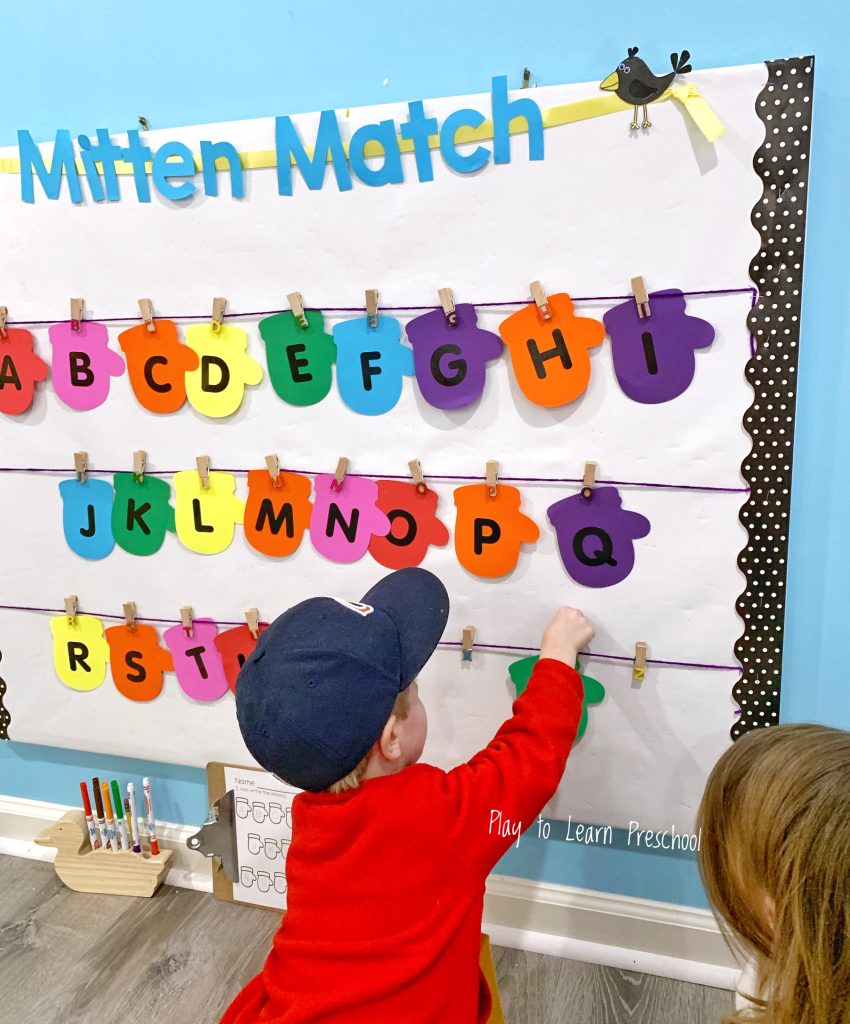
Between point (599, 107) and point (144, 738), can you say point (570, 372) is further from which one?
point (144, 738)

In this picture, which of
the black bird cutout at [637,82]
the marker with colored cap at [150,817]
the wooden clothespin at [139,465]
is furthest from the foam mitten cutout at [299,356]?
the marker with colored cap at [150,817]

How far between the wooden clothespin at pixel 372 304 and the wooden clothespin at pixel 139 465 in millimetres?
415

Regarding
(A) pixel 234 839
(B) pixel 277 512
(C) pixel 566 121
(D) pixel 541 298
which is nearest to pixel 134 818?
(A) pixel 234 839

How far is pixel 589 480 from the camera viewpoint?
38.3 inches

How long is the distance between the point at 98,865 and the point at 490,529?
94cm

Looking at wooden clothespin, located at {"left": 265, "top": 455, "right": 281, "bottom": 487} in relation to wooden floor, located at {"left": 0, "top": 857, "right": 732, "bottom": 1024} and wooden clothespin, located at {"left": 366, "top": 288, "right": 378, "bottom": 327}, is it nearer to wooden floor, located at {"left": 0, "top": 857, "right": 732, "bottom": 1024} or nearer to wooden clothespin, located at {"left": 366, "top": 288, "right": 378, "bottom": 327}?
wooden clothespin, located at {"left": 366, "top": 288, "right": 378, "bottom": 327}

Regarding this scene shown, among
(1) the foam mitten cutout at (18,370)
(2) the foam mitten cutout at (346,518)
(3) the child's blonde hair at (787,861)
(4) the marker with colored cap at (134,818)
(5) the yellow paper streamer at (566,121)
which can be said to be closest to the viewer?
(3) the child's blonde hair at (787,861)

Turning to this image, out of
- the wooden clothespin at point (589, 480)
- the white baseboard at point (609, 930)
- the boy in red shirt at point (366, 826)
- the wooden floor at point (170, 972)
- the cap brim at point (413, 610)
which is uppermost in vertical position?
the wooden clothespin at point (589, 480)

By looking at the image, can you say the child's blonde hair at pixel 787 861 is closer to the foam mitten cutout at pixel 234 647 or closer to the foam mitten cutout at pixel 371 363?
the foam mitten cutout at pixel 371 363

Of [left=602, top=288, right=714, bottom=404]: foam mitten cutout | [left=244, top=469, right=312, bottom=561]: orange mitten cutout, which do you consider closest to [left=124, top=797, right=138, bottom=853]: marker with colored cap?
[left=244, top=469, right=312, bottom=561]: orange mitten cutout

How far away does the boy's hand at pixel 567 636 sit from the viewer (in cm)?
98

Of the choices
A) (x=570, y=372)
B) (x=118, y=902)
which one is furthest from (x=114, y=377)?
(x=118, y=902)

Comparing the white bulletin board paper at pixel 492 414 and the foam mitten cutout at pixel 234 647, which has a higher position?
the white bulletin board paper at pixel 492 414

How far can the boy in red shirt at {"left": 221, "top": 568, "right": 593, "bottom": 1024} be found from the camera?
0.73m
